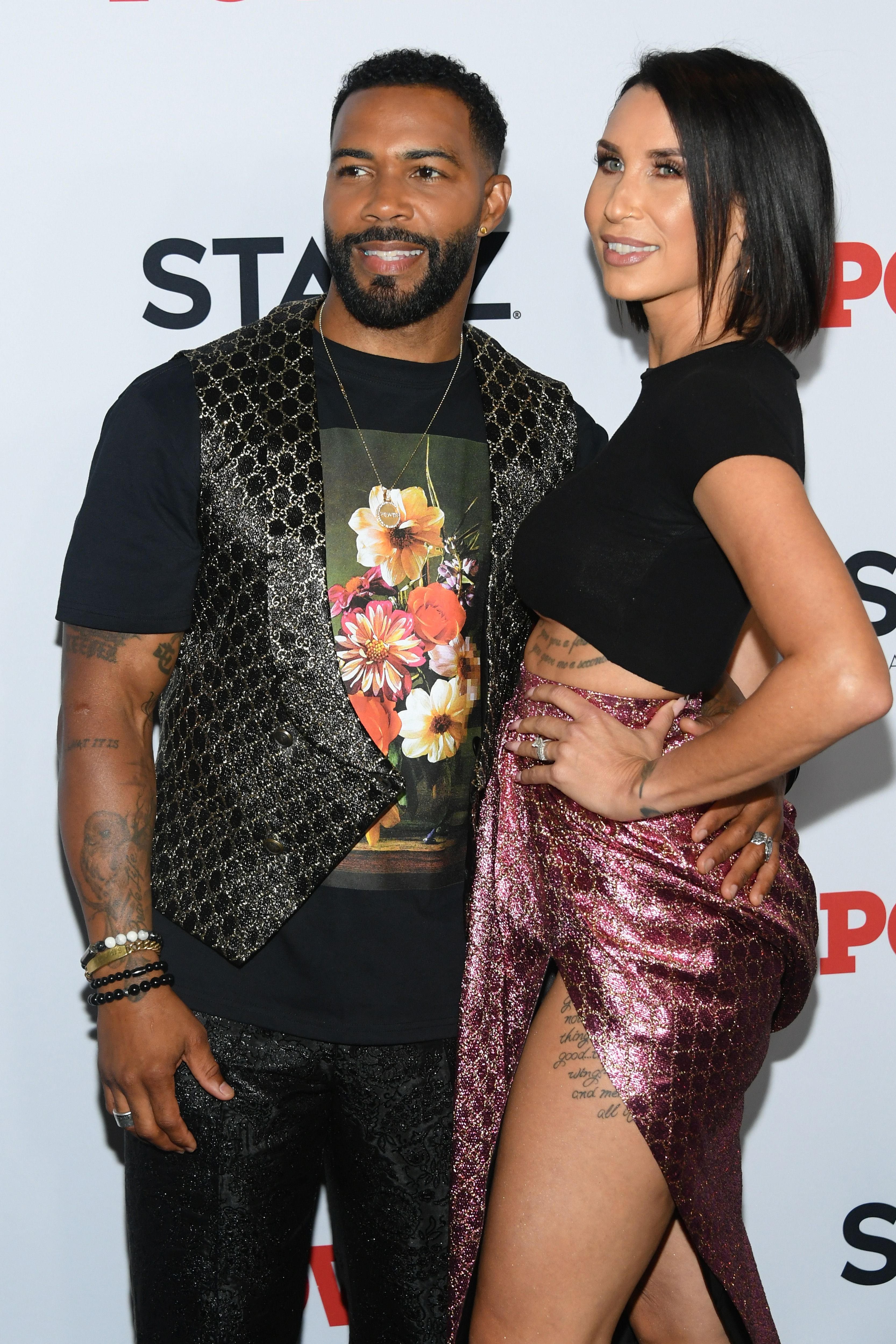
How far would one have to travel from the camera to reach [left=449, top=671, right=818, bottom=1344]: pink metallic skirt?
145 centimetres

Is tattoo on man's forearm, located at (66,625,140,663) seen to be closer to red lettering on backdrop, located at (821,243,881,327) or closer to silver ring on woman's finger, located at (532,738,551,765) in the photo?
silver ring on woman's finger, located at (532,738,551,765)

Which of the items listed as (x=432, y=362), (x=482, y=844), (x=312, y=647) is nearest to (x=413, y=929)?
(x=482, y=844)

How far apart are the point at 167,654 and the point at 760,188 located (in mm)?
947

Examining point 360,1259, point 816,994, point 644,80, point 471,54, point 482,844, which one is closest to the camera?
point 644,80

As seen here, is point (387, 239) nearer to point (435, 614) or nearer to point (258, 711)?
point (435, 614)

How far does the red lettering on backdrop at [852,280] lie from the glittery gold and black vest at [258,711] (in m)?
1.12

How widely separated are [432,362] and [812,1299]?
202 cm

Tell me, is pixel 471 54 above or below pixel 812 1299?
above

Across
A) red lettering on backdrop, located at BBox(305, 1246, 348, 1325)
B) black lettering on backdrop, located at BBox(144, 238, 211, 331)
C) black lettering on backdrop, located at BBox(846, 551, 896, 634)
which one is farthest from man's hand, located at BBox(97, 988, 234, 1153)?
black lettering on backdrop, located at BBox(846, 551, 896, 634)

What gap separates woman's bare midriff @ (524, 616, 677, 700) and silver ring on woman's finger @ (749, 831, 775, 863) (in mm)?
207

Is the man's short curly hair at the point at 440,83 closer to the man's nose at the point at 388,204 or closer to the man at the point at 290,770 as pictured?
the man at the point at 290,770

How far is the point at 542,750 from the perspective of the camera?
154 cm

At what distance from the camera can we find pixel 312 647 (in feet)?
5.45

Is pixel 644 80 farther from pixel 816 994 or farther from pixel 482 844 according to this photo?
pixel 816 994
